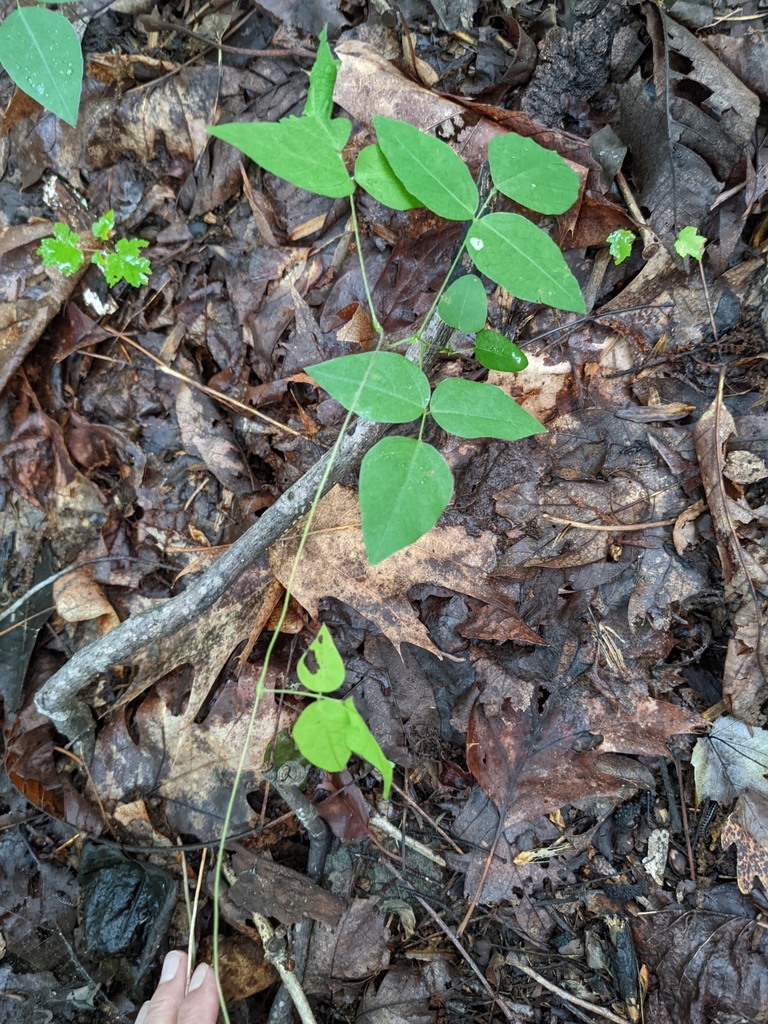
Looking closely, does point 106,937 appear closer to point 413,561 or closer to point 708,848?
point 413,561

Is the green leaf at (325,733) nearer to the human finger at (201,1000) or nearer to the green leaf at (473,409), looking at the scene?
the green leaf at (473,409)

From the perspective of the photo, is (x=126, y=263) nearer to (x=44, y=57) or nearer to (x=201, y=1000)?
(x=44, y=57)

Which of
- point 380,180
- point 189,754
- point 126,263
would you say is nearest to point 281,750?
point 189,754

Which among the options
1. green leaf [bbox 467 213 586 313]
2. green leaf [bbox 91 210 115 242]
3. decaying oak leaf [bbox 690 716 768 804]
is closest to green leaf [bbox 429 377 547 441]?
A: green leaf [bbox 467 213 586 313]

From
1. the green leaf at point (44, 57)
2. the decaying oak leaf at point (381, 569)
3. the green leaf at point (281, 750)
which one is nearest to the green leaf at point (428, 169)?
the green leaf at point (44, 57)

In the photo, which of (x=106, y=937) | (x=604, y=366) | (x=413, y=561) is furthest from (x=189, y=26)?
(x=106, y=937)
